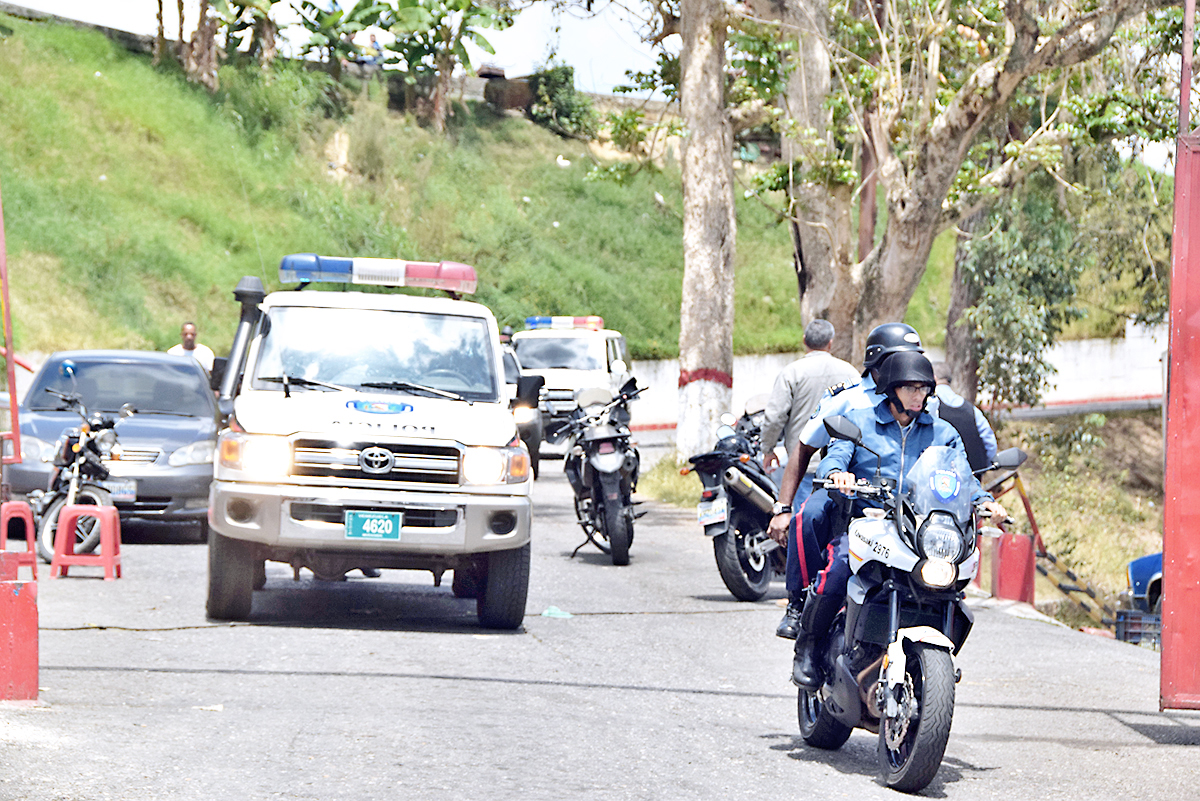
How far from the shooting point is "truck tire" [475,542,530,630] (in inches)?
390

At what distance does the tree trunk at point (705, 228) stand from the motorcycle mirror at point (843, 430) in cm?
1483

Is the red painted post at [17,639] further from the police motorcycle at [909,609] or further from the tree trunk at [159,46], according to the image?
the tree trunk at [159,46]

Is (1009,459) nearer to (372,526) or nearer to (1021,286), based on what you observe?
(372,526)

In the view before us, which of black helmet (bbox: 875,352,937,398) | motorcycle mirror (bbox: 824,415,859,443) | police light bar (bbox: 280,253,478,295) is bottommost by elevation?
motorcycle mirror (bbox: 824,415,859,443)

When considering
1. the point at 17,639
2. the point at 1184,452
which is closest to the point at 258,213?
the point at 17,639

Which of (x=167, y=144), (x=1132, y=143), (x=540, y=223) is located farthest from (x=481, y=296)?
(x=1132, y=143)

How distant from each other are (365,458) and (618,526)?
4.42 meters

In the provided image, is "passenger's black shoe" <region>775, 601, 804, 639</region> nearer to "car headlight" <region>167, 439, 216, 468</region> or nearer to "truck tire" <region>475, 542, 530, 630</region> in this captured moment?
"truck tire" <region>475, 542, 530, 630</region>

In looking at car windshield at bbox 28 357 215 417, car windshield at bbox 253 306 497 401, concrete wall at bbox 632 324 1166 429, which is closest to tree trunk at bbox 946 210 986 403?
concrete wall at bbox 632 324 1166 429

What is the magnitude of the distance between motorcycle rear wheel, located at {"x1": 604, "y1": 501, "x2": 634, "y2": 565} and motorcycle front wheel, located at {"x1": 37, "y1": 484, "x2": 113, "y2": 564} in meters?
4.00

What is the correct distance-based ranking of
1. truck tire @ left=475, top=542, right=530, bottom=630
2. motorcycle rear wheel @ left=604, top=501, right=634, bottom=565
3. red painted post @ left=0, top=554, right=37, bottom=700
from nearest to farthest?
red painted post @ left=0, top=554, right=37, bottom=700
truck tire @ left=475, top=542, right=530, bottom=630
motorcycle rear wheel @ left=604, top=501, right=634, bottom=565

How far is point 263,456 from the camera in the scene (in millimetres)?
9484

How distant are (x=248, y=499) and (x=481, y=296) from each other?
103ft

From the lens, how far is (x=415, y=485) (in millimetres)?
9633
